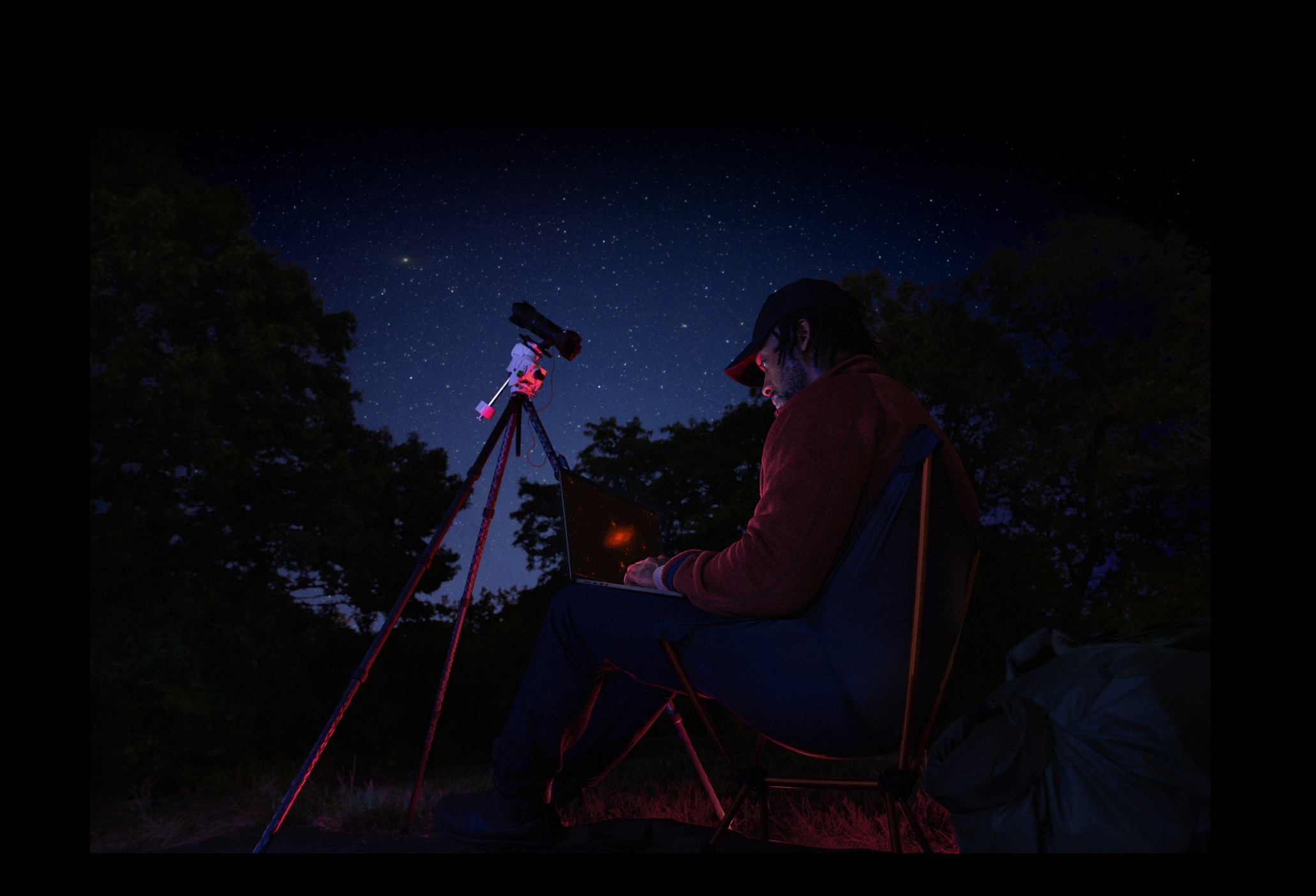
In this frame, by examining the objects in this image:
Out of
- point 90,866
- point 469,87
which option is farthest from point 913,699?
point 469,87

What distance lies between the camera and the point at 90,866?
60.9 inches

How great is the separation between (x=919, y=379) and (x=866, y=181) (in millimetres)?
3176

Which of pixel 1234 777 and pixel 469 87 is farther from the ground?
pixel 469 87

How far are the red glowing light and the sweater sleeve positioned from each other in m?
0.71

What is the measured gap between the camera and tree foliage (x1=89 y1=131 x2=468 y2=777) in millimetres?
3795

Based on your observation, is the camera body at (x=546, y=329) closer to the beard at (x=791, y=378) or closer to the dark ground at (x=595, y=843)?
the beard at (x=791, y=378)

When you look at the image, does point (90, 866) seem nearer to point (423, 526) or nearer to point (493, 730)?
point (423, 526)

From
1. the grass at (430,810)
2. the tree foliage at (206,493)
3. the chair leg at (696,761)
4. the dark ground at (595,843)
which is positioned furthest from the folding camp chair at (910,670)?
the tree foliage at (206,493)

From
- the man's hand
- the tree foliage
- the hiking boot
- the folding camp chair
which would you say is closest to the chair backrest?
the folding camp chair

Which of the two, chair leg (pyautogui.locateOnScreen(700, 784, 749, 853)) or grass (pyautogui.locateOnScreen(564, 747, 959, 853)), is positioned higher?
chair leg (pyautogui.locateOnScreen(700, 784, 749, 853))

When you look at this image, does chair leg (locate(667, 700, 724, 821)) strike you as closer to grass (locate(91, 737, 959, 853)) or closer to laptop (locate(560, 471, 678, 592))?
grass (locate(91, 737, 959, 853))

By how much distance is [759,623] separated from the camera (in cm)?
128

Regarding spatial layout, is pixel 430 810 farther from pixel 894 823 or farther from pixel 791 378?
pixel 791 378

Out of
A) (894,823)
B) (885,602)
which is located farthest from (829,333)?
(894,823)
